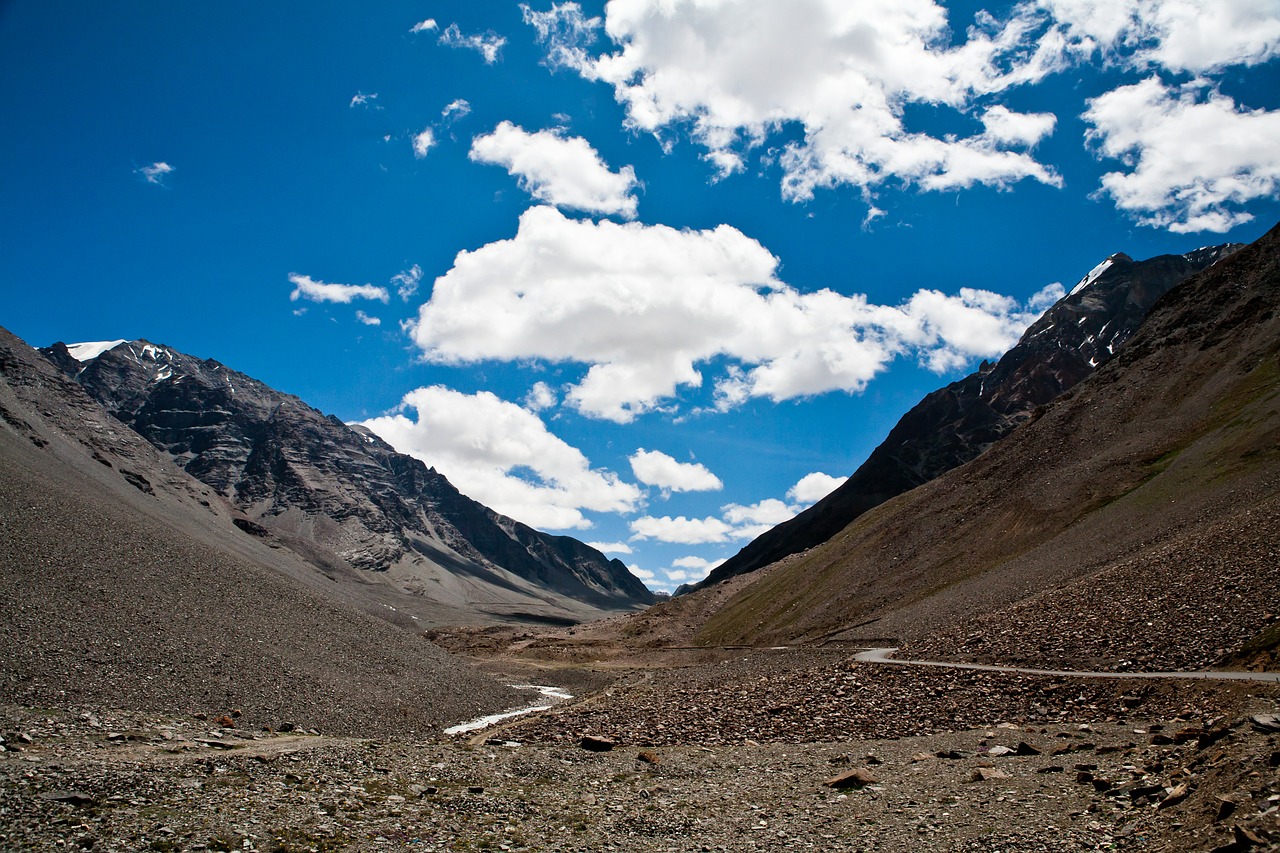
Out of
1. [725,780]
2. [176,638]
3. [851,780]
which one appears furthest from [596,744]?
[176,638]

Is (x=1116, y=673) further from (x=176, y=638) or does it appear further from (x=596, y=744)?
(x=176, y=638)

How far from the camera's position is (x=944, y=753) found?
2638 centimetres

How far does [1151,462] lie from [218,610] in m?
99.9

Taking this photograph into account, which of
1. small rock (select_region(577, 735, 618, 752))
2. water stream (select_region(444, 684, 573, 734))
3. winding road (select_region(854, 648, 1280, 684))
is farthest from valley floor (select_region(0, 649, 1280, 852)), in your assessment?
water stream (select_region(444, 684, 573, 734))

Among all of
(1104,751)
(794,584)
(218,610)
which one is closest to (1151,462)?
(794,584)

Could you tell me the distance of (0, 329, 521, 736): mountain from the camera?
41.6 meters

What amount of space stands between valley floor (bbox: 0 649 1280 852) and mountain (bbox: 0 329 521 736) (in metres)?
6.87

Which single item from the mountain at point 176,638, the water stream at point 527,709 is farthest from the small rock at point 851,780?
the water stream at point 527,709

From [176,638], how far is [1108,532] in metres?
80.4

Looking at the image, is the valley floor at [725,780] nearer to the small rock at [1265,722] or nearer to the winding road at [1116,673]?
the small rock at [1265,722]

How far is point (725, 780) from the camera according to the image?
25.9 metres

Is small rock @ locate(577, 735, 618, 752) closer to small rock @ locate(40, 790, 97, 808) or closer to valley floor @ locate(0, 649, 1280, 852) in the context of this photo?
valley floor @ locate(0, 649, 1280, 852)

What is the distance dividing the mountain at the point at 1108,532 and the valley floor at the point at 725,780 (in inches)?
399

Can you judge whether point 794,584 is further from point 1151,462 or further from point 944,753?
point 944,753
